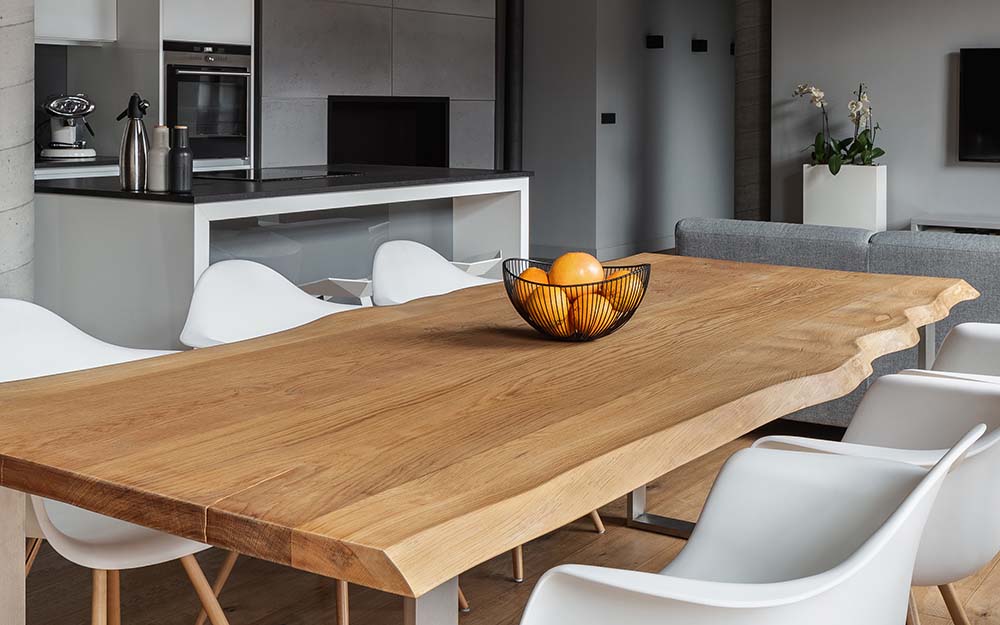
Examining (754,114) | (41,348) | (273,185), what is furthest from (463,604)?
(754,114)

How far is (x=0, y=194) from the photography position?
387cm

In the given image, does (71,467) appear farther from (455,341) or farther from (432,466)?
(455,341)

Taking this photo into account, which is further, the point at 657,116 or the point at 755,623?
the point at 657,116

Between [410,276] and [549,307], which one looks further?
[410,276]

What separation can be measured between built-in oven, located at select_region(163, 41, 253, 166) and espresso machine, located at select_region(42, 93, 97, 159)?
0.46 m

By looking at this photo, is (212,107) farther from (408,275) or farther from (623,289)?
(623,289)

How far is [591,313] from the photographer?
220cm

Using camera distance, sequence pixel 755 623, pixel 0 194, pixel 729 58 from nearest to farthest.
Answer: pixel 755 623 < pixel 0 194 < pixel 729 58

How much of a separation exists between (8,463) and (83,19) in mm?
5158

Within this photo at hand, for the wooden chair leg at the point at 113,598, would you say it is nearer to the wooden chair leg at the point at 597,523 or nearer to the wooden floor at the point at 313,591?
the wooden floor at the point at 313,591

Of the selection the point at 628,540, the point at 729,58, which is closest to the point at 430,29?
the point at 729,58

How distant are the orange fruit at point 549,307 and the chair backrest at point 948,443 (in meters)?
0.62

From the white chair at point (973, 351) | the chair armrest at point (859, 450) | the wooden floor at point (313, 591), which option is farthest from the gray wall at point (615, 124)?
the chair armrest at point (859, 450)

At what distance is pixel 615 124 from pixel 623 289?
25.6 ft
